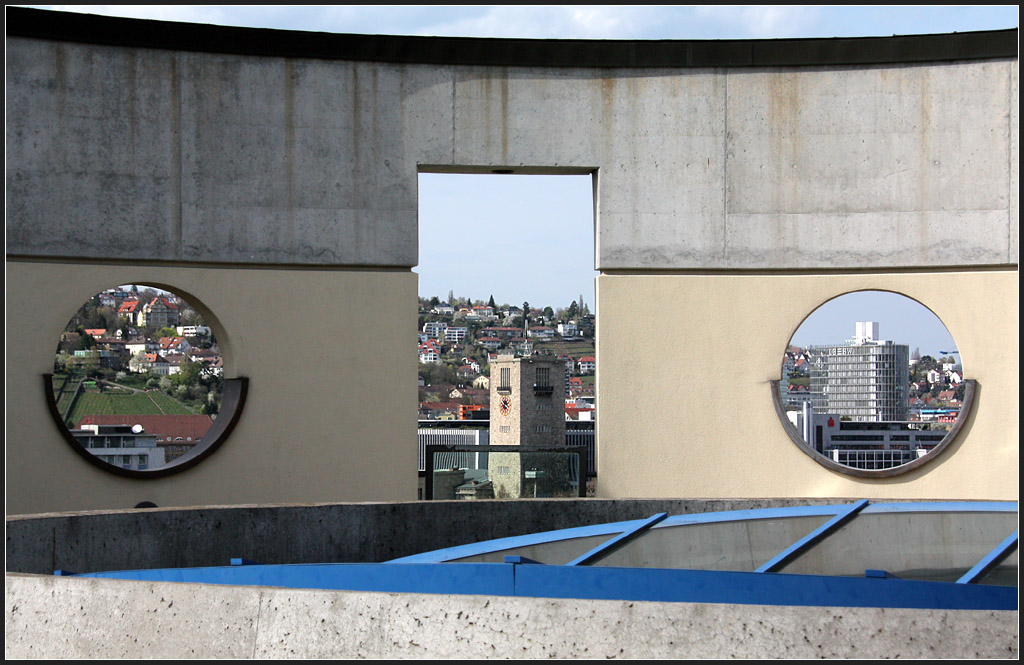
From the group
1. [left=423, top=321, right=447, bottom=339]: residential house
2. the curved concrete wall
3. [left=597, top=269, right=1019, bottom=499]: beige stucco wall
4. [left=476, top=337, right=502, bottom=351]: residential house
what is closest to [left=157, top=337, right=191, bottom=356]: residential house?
[left=423, top=321, right=447, bottom=339]: residential house

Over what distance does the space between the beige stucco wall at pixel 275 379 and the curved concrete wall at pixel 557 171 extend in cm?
2

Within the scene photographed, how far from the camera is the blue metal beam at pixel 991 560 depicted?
4204mm

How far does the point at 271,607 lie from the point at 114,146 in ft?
24.2

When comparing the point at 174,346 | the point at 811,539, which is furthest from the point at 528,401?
the point at 811,539

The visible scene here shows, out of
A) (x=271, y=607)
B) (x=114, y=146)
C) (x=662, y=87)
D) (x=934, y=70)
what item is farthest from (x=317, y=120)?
(x=271, y=607)

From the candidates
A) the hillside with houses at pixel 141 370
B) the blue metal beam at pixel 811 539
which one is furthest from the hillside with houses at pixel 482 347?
the blue metal beam at pixel 811 539

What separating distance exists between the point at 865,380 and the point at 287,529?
103546mm

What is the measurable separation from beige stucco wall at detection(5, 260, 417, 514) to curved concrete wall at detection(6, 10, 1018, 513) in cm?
2

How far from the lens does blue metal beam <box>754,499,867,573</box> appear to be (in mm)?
4512

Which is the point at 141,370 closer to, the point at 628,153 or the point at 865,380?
the point at 865,380

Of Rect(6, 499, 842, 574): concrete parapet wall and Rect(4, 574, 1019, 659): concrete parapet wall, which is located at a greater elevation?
Rect(4, 574, 1019, 659): concrete parapet wall

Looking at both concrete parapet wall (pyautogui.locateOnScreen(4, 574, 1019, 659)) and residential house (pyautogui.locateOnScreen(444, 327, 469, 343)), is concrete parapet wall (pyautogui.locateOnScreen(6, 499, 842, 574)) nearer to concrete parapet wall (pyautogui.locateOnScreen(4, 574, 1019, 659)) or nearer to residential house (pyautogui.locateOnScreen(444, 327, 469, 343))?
concrete parapet wall (pyautogui.locateOnScreen(4, 574, 1019, 659))

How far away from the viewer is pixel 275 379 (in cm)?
1007

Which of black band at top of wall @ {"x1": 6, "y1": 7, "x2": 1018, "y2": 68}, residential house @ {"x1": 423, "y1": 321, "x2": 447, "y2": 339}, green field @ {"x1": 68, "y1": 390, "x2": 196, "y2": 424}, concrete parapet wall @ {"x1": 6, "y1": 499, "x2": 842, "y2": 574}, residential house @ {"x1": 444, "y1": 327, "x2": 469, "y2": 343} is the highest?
residential house @ {"x1": 423, "y1": 321, "x2": 447, "y2": 339}
